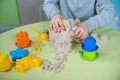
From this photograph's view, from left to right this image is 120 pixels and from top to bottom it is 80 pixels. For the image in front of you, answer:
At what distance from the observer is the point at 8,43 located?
2.58ft

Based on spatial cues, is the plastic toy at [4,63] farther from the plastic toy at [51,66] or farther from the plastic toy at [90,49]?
the plastic toy at [90,49]

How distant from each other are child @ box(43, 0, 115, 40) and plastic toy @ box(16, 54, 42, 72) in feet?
0.46

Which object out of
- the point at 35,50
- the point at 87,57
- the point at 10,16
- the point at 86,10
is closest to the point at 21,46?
the point at 35,50

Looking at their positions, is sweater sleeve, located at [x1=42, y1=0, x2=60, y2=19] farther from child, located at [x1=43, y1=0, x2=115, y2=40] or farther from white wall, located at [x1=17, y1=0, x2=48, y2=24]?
white wall, located at [x1=17, y1=0, x2=48, y2=24]

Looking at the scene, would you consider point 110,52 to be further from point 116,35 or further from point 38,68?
point 38,68

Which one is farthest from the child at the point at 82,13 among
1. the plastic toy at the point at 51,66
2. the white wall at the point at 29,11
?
the white wall at the point at 29,11

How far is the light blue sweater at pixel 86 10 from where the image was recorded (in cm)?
82

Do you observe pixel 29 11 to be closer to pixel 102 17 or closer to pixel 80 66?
pixel 102 17

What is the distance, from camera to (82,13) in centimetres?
95

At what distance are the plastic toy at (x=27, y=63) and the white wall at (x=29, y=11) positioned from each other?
1039 millimetres

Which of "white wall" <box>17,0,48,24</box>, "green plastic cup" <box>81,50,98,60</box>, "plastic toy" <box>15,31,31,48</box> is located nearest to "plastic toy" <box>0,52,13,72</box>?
"plastic toy" <box>15,31,31,48</box>

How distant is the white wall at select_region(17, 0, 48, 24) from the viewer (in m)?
1.64

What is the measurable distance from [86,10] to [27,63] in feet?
1.37

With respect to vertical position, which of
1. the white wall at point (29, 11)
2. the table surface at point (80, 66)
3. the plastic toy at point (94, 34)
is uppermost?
the white wall at point (29, 11)
